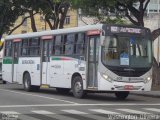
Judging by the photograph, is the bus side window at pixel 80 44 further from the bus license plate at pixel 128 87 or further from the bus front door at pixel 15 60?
the bus front door at pixel 15 60

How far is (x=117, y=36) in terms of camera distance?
21609 mm

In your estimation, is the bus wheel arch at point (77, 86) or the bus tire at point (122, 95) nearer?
the bus wheel arch at point (77, 86)

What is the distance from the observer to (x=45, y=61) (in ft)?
85.4

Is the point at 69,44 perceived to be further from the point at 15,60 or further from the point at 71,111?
the point at 71,111

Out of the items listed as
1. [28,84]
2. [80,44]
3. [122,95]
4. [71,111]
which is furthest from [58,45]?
[71,111]

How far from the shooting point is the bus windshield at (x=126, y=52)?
21.4 m

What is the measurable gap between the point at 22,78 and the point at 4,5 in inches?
632

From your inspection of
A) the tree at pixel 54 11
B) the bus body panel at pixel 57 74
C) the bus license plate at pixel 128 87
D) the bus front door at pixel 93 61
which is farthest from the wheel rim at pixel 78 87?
the tree at pixel 54 11

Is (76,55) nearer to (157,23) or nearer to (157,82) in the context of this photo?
(157,82)

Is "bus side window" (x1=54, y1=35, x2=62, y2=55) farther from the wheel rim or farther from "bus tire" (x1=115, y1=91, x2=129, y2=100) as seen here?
"bus tire" (x1=115, y1=91, x2=129, y2=100)

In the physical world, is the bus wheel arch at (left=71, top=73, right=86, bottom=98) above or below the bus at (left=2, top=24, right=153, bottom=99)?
below

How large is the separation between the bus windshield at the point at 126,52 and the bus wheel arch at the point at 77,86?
6.09 ft

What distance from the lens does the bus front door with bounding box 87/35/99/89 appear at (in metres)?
21.7

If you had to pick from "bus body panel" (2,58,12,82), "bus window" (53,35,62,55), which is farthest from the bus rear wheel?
"bus window" (53,35,62,55)
